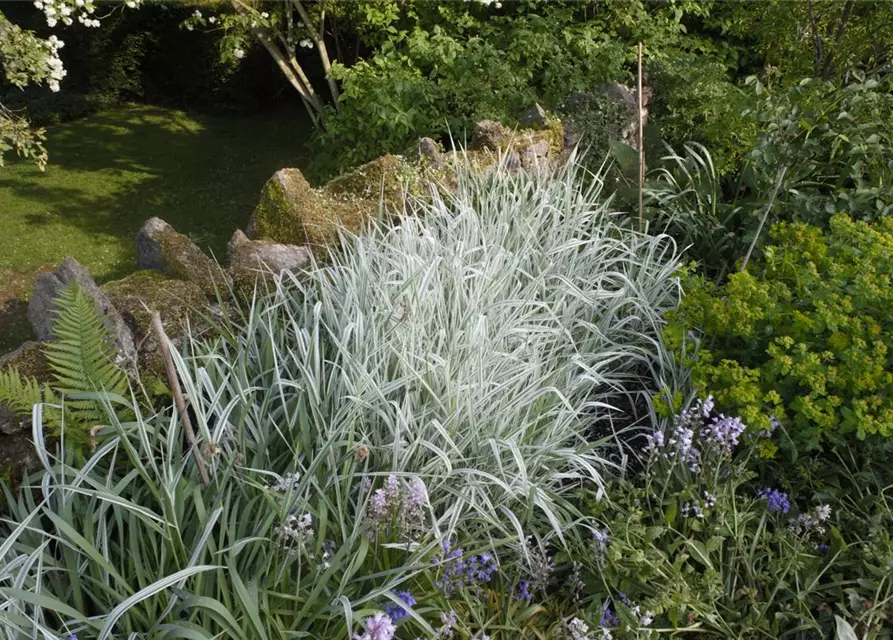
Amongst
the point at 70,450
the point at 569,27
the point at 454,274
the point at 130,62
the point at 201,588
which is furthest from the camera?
the point at 130,62

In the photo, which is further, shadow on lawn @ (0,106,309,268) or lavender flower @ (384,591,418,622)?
shadow on lawn @ (0,106,309,268)

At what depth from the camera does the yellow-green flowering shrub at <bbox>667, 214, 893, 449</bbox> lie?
6.43 feet

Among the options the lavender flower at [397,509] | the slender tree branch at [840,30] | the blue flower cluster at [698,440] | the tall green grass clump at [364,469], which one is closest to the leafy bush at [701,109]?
the slender tree branch at [840,30]

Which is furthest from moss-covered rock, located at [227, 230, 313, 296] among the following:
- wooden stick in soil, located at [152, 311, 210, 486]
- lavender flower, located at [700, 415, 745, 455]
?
lavender flower, located at [700, 415, 745, 455]

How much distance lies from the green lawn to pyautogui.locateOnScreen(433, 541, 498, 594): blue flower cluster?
4.12 metres

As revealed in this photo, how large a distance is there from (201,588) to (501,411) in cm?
91

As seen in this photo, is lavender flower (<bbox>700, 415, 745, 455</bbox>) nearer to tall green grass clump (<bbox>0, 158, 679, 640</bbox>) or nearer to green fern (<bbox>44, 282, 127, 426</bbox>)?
tall green grass clump (<bbox>0, 158, 679, 640</bbox>)

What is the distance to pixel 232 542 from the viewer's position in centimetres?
155

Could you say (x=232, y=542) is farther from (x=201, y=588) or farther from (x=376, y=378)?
(x=376, y=378)

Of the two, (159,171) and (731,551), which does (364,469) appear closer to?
(731,551)

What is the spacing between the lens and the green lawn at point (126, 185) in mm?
5926

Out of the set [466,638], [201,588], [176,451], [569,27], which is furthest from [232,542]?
[569,27]

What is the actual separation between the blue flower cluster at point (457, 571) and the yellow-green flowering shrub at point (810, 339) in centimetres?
A: 83

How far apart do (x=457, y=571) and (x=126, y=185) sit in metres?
6.82
